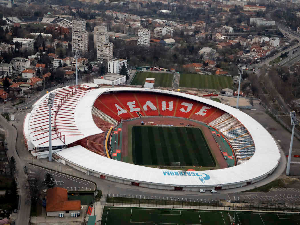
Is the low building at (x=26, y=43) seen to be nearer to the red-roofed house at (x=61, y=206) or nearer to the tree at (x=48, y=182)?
the tree at (x=48, y=182)

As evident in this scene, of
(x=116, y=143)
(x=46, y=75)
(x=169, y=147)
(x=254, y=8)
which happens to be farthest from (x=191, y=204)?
(x=254, y=8)

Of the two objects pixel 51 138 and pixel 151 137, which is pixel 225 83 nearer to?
pixel 151 137

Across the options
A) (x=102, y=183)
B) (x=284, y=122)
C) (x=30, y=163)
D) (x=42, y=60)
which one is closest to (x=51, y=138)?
(x=30, y=163)

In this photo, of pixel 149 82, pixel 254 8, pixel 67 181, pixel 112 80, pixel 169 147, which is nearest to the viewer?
pixel 67 181

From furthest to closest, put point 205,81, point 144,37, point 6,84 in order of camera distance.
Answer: point 144,37, point 205,81, point 6,84

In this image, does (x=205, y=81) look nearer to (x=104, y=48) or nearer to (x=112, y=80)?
(x=112, y=80)

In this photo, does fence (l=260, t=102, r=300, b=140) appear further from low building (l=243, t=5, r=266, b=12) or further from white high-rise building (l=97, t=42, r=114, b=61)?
low building (l=243, t=5, r=266, b=12)

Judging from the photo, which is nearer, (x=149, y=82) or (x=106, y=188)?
(x=106, y=188)
